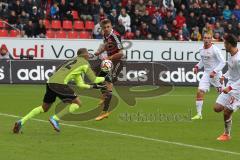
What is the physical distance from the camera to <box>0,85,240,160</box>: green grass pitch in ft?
40.1

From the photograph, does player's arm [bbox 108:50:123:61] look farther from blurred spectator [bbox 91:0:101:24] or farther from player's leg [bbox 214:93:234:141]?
blurred spectator [bbox 91:0:101:24]

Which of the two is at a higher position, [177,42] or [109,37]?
[109,37]

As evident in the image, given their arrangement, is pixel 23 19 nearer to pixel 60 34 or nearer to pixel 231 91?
pixel 60 34

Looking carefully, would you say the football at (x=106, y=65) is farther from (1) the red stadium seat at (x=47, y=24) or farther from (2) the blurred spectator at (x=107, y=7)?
(2) the blurred spectator at (x=107, y=7)

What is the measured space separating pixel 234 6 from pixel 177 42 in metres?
7.49

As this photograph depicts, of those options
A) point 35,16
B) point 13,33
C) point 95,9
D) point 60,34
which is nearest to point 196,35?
point 95,9

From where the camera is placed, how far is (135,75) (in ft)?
96.7

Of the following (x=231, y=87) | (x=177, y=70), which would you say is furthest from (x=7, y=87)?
(x=231, y=87)

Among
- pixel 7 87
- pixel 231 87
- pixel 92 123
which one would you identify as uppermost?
pixel 231 87

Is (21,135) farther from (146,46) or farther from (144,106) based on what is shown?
(146,46)

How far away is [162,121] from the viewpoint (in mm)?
18016

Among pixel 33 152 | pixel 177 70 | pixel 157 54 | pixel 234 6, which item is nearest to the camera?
pixel 33 152

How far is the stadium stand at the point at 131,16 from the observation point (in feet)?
107

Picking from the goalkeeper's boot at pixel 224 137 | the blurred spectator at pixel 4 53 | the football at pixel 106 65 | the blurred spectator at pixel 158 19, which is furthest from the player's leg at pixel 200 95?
the blurred spectator at pixel 158 19
